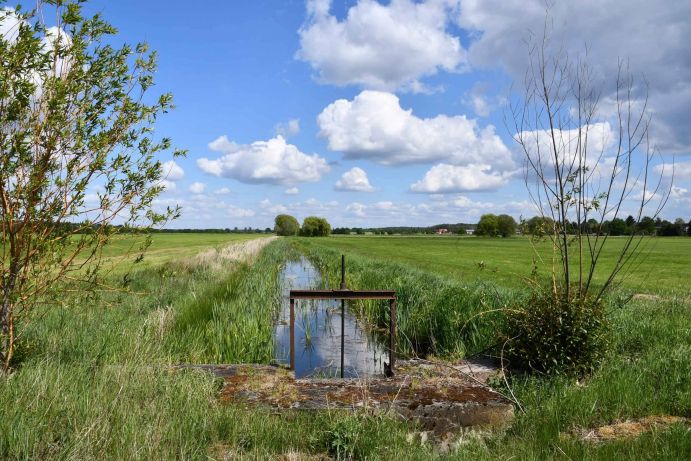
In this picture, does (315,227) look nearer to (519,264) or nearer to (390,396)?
(519,264)

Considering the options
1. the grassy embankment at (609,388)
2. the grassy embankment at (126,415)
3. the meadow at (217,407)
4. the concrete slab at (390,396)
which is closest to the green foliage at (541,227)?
the grassy embankment at (609,388)

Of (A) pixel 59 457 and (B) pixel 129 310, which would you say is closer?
(A) pixel 59 457

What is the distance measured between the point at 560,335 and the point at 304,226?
153 m

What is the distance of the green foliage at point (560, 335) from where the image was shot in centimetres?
630

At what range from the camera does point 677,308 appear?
1104 centimetres

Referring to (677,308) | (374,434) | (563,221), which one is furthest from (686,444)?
(677,308)

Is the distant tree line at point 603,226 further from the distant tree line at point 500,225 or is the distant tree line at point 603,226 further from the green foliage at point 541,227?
the distant tree line at point 500,225

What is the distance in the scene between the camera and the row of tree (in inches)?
6191

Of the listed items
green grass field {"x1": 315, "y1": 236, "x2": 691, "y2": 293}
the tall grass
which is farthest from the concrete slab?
the tall grass

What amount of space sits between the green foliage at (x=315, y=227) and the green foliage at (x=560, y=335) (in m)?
150

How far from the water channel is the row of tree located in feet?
462

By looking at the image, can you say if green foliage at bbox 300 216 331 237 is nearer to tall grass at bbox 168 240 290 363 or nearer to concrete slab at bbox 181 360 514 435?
tall grass at bbox 168 240 290 363

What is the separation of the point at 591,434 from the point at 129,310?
890 centimetres

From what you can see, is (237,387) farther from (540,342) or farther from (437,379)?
(540,342)
